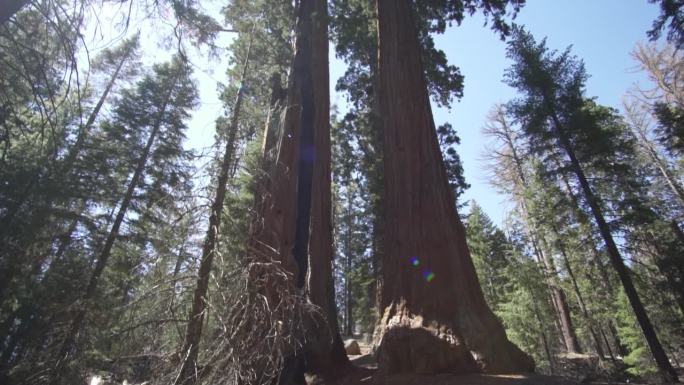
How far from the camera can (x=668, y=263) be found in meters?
11.6

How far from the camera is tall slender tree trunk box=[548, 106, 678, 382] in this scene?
370 inches

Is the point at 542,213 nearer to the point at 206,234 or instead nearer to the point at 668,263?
the point at 668,263

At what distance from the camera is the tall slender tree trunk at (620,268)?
9.41 metres

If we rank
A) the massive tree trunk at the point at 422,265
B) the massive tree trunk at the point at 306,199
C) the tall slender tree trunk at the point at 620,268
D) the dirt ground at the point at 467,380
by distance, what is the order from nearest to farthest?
the dirt ground at the point at 467,380 < the massive tree trunk at the point at 422,265 < the massive tree trunk at the point at 306,199 < the tall slender tree trunk at the point at 620,268

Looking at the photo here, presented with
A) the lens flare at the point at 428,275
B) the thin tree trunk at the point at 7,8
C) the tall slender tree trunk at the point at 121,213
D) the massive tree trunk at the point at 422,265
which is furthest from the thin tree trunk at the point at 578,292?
the thin tree trunk at the point at 7,8

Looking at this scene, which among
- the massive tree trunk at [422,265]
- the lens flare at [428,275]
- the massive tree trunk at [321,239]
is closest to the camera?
the massive tree trunk at [422,265]

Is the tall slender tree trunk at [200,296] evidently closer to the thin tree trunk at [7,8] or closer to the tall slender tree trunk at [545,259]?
the thin tree trunk at [7,8]

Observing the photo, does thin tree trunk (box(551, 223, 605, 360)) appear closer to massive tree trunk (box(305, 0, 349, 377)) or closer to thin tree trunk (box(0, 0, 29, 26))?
massive tree trunk (box(305, 0, 349, 377))

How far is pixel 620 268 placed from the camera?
34.7 feet

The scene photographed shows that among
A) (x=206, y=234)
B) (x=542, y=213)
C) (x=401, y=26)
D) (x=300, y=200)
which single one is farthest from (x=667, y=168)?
(x=206, y=234)

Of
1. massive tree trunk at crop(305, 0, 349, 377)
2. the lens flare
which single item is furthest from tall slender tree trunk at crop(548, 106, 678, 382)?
massive tree trunk at crop(305, 0, 349, 377)

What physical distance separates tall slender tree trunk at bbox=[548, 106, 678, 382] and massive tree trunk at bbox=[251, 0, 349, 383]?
928 cm

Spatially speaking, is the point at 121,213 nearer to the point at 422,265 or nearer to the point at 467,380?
the point at 422,265

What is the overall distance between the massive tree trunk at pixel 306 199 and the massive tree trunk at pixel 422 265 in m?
1.12
